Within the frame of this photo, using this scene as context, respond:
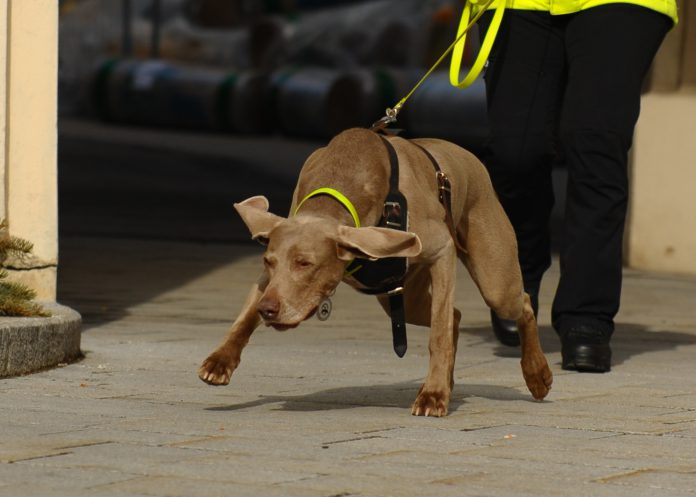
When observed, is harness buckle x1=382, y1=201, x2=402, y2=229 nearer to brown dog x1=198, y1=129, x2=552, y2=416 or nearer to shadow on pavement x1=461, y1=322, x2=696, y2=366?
brown dog x1=198, y1=129, x2=552, y2=416

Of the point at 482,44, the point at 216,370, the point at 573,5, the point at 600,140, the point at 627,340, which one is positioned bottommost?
the point at 627,340

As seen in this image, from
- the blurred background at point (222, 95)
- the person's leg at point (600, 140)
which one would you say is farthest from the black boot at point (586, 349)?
the blurred background at point (222, 95)

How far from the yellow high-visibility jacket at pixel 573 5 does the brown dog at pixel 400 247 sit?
0.89m

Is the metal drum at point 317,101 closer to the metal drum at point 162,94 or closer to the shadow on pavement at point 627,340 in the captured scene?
the metal drum at point 162,94

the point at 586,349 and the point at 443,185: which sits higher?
the point at 443,185

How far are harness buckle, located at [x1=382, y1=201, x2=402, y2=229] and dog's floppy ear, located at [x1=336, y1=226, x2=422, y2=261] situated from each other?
190 millimetres

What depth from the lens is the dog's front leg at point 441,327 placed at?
5.28 m

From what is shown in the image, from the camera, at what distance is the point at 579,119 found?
6422 mm

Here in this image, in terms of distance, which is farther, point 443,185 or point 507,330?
point 507,330

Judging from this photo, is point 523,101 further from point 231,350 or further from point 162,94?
point 162,94

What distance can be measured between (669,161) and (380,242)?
515 cm

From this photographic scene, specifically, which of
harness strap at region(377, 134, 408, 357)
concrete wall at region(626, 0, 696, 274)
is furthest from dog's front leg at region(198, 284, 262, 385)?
concrete wall at region(626, 0, 696, 274)

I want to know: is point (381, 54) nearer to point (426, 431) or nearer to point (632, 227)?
point (632, 227)

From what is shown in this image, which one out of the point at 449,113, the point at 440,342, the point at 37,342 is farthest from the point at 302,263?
the point at 449,113
